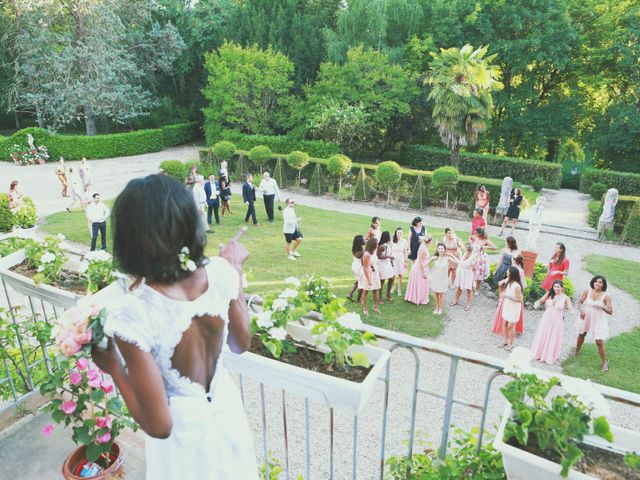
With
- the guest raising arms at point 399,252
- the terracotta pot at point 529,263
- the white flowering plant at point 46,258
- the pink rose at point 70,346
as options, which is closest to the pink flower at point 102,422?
the white flowering plant at point 46,258

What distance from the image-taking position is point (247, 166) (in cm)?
2269

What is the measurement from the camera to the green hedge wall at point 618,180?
22234mm

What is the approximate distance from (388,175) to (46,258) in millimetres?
16164

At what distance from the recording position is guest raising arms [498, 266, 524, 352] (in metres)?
8.15

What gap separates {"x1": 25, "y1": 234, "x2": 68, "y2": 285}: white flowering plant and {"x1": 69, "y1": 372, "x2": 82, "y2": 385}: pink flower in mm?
930

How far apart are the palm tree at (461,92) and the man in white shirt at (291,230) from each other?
1300cm

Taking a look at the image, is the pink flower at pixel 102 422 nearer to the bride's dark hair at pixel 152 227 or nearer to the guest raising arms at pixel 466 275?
the bride's dark hair at pixel 152 227

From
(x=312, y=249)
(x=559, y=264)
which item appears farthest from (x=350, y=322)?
(x=312, y=249)

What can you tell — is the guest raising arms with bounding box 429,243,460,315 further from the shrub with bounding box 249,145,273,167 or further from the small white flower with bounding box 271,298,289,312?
the shrub with bounding box 249,145,273,167

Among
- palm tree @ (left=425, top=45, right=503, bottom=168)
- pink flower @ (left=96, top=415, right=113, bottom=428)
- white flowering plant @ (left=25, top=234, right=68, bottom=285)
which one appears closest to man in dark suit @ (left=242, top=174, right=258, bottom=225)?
white flowering plant @ (left=25, top=234, right=68, bottom=285)

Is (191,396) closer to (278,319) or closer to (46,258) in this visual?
(278,319)

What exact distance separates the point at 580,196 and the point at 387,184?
10979 mm

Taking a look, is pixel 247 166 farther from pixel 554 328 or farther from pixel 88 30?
pixel 554 328

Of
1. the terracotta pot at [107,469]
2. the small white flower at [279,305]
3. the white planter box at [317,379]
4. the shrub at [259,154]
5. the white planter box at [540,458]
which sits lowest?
the shrub at [259,154]
